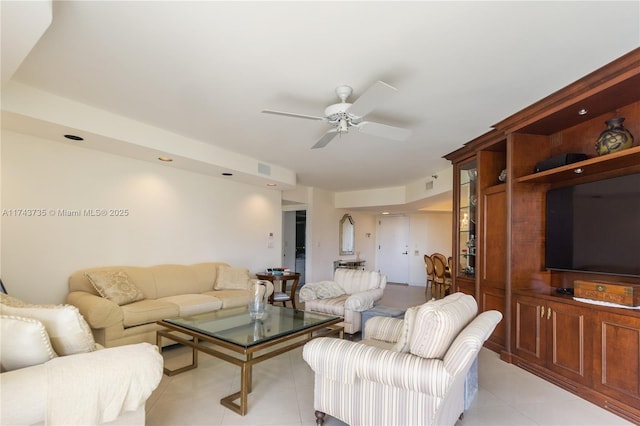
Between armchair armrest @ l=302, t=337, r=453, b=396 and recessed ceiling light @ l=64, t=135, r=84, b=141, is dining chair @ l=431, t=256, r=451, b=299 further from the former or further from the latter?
recessed ceiling light @ l=64, t=135, r=84, b=141

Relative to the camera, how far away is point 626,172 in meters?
2.76

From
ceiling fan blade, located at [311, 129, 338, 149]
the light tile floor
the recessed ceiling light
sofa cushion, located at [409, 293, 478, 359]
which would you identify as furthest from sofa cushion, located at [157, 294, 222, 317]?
sofa cushion, located at [409, 293, 478, 359]

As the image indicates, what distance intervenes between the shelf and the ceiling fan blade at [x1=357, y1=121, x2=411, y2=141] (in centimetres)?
134

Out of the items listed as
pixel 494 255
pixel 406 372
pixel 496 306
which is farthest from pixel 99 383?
pixel 494 255

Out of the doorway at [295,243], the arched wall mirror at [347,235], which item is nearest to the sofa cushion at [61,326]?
the arched wall mirror at [347,235]

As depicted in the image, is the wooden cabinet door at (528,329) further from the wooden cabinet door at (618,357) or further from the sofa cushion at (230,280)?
the sofa cushion at (230,280)

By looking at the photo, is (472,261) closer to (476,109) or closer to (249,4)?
(476,109)

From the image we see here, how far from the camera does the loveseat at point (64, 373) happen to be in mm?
1348

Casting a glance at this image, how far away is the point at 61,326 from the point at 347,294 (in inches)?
139

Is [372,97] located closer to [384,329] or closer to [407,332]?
[407,332]

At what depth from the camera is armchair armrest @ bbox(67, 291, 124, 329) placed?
3.09 m

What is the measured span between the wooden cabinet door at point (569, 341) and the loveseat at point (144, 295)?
333 centimetres

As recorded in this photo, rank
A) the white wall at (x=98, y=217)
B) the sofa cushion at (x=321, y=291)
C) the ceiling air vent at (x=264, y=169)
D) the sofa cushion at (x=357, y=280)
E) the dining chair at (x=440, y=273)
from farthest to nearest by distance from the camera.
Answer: the dining chair at (x=440, y=273) < the ceiling air vent at (x=264, y=169) < the sofa cushion at (x=357, y=280) < the sofa cushion at (x=321, y=291) < the white wall at (x=98, y=217)

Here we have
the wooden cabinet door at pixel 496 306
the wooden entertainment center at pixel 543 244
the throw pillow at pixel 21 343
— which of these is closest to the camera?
the throw pillow at pixel 21 343
